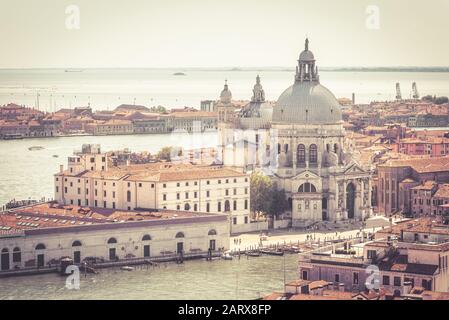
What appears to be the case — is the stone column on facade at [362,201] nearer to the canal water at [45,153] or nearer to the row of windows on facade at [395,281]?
the canal water at [45,153]

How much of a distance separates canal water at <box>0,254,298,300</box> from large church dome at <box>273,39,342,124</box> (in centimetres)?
568

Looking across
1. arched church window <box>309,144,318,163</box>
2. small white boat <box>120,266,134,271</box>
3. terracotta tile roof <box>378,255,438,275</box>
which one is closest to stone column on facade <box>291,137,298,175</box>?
arched church window <box>309,144,318,163</box>

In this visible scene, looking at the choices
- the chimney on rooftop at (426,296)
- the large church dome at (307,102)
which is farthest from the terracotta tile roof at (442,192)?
the chimney on rooftop at (426,296)

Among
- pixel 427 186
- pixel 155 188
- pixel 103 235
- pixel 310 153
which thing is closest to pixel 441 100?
pixel 310 153

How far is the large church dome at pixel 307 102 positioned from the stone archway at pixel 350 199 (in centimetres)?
110

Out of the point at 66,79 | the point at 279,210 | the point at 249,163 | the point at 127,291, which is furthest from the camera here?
the point at 66,79

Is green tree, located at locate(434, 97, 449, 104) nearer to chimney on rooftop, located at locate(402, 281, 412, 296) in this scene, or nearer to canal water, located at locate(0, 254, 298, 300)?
canal water, located at locate(0, 254, 298, 300)

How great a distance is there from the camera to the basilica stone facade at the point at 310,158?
892 inches

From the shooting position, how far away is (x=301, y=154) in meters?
23.5

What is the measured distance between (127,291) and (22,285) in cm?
129
